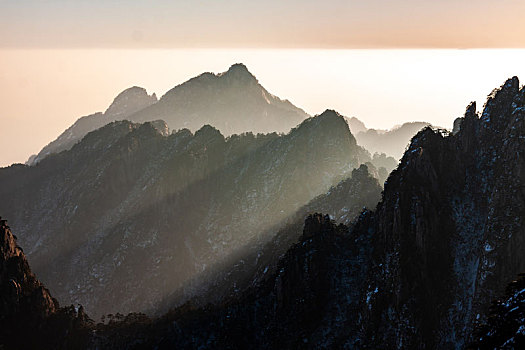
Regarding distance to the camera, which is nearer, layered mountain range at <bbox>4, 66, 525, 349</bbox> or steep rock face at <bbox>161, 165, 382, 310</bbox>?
layered mountain range at <bbox>4, 66, 525, 349</bbox>

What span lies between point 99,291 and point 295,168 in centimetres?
7382

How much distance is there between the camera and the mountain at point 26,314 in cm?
7875

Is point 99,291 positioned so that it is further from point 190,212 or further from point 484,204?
point 484,204

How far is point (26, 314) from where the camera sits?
3194 inches

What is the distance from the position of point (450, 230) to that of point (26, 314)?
266ft

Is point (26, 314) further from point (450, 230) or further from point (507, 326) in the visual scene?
point (507, 326)

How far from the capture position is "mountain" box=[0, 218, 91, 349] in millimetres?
78750

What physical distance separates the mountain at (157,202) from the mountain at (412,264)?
47.7 meters

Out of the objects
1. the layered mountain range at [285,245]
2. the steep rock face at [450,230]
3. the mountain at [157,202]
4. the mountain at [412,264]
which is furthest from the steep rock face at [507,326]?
the mountain at [157,202]

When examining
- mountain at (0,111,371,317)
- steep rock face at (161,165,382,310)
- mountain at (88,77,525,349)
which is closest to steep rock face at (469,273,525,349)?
mountain at (88,77,525,349)

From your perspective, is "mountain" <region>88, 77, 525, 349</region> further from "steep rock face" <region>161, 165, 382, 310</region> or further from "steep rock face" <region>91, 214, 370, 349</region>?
"steep rock face" <region>161, 165, 382, 310</region>

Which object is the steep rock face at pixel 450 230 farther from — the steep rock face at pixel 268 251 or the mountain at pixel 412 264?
the steep rock face at pixel 268 251

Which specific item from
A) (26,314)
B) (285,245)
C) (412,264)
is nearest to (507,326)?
(412,264)

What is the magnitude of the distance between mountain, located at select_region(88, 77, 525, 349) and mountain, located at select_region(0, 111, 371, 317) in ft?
157
